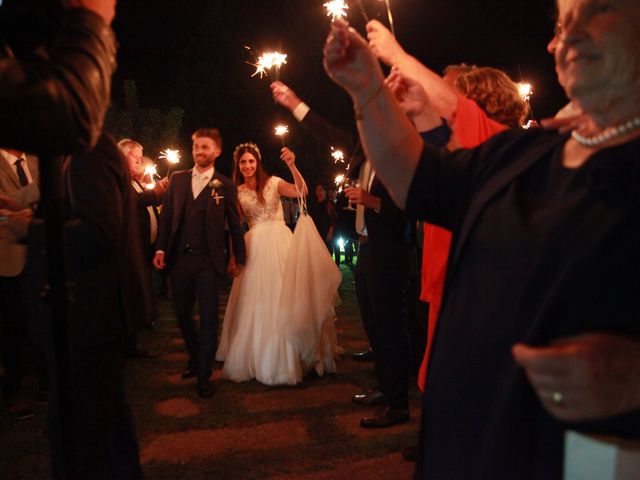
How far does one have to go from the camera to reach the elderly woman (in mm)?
1009

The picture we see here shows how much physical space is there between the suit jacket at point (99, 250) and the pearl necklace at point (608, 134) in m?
1.94

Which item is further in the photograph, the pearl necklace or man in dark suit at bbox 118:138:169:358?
man in dark suit at bbox 118:138:169:358

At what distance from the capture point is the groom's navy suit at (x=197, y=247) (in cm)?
508

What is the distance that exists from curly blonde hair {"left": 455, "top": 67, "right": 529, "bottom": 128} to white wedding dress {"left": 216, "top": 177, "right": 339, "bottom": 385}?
296 cm

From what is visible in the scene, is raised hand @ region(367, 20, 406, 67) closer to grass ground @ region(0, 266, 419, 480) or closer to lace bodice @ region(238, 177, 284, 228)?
grass ground @ region(0, 266, 419, 480)

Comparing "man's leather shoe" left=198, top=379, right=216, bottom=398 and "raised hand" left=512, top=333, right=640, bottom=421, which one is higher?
"raised hand" left=512, top=333, right=640, bottom=421

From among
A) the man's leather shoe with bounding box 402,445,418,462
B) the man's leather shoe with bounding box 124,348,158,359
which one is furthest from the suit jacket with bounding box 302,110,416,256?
the man's leather shoe with bounding box 124,348,158,359

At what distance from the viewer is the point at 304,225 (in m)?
5.66

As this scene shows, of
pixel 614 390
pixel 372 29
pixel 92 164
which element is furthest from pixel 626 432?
pixel 92 164

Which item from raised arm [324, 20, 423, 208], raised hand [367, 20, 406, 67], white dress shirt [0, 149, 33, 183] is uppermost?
raised hand [367, 20, 406, 67]

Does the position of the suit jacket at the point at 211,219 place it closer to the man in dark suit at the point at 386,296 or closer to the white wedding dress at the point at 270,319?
the white wedding dress at the point at 270,319

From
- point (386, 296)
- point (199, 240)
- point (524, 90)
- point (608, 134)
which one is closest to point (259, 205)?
point (199, 240)

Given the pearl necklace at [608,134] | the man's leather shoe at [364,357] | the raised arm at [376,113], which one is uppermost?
the raised arm at [376,113]

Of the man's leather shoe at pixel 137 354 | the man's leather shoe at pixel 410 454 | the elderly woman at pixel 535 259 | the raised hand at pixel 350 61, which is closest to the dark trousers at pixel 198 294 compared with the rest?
the man's leather shoe at pixel 137 354
